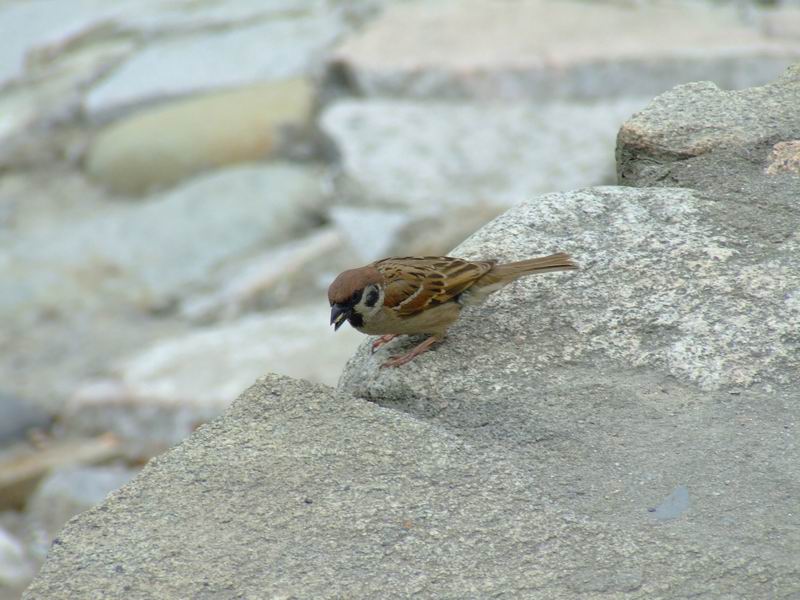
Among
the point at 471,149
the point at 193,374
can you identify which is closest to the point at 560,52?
the point at 471,149

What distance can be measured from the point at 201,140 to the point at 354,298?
4512mm

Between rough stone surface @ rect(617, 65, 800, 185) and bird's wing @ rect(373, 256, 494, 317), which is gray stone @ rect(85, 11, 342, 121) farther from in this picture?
bird's wing @ rect(373, 256, 494, 317)

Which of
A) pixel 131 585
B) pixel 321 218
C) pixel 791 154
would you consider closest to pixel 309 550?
pixel 131 585

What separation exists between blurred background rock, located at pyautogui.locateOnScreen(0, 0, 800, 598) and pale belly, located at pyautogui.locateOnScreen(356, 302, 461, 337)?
2248mm

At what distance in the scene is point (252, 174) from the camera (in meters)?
6.80

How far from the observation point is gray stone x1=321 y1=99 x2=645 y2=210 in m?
6.00

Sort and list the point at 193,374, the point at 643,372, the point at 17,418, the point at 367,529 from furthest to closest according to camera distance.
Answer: the point at 17,418 → the point at 193,374 → the point at 643,372 → the point at 367,529

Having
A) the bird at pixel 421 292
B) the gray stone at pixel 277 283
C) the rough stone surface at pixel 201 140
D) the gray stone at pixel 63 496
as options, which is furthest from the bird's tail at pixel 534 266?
the rough stone surface at pixel 201 140

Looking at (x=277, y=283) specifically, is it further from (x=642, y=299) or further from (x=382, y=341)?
(x=642, y=299)

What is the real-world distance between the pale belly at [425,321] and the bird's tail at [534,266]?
0.44 ft

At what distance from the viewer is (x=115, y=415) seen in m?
5.47

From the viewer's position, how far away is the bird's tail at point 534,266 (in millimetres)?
2693

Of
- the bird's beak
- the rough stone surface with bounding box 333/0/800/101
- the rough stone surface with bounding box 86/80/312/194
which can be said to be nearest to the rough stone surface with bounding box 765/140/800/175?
the bird's beak

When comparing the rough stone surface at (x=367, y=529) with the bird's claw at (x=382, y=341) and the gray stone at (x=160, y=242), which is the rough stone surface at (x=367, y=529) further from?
the gray stone at (x=160, y=242)
